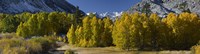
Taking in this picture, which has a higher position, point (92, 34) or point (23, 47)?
point (92, 34)

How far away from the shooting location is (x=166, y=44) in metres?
137

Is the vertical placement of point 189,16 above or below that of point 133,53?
above

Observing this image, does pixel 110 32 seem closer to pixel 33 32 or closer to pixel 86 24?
pixel 86 24

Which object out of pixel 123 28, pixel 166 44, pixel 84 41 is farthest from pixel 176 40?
pixel 84 41

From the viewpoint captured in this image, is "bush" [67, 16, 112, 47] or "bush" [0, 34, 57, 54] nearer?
"bush" [0, 34, 57, 54]

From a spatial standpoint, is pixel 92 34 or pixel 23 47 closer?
pixel 23 47

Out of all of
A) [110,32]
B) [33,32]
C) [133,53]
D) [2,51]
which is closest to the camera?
[2,51]

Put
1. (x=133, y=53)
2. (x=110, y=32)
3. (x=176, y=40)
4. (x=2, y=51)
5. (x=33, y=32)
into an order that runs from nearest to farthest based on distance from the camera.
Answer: (x=2, y=51), (x=133, y=53), (x=176, y=40), (x=110, y=32), (x=33, y=32)

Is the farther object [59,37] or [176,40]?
[59,37]

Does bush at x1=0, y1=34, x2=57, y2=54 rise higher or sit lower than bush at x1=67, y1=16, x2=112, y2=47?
lower

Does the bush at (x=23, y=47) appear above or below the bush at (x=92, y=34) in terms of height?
below

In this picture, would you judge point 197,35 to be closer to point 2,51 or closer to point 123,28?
point 123,28

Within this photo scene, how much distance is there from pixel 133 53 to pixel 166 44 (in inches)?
672

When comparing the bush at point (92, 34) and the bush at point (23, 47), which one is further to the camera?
the bush at point (92, 34)
